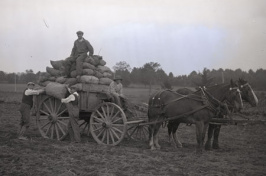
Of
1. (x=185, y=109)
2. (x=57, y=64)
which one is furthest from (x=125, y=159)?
(x=57, y=64)

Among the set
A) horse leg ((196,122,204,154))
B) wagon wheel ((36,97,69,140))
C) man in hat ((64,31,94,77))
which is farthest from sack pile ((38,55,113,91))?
horse leg ((196,122,204,154))

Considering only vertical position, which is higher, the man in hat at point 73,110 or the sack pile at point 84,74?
the sack pile at point 84,74

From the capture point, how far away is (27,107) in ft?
30.1

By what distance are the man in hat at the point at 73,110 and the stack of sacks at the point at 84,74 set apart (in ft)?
0.86

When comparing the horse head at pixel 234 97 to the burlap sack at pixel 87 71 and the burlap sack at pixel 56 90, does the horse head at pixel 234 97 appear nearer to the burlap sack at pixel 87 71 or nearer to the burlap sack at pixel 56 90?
the burlap sack at pixel 87 71

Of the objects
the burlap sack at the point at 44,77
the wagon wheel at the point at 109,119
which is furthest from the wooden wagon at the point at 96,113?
the burlap sack at the point at 44,77

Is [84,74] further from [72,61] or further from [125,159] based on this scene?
[125,159]

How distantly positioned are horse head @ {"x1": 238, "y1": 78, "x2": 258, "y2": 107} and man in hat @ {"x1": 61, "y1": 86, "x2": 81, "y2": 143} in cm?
446

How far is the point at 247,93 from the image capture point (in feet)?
24.9

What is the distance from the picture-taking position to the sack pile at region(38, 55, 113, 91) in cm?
914

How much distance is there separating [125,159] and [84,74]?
3434 millimetres

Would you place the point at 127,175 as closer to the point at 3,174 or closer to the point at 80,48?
the point at 3,174

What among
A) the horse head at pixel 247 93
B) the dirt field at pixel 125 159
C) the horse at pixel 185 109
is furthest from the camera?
the horse at pixel 185 109

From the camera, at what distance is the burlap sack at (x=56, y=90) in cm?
881
